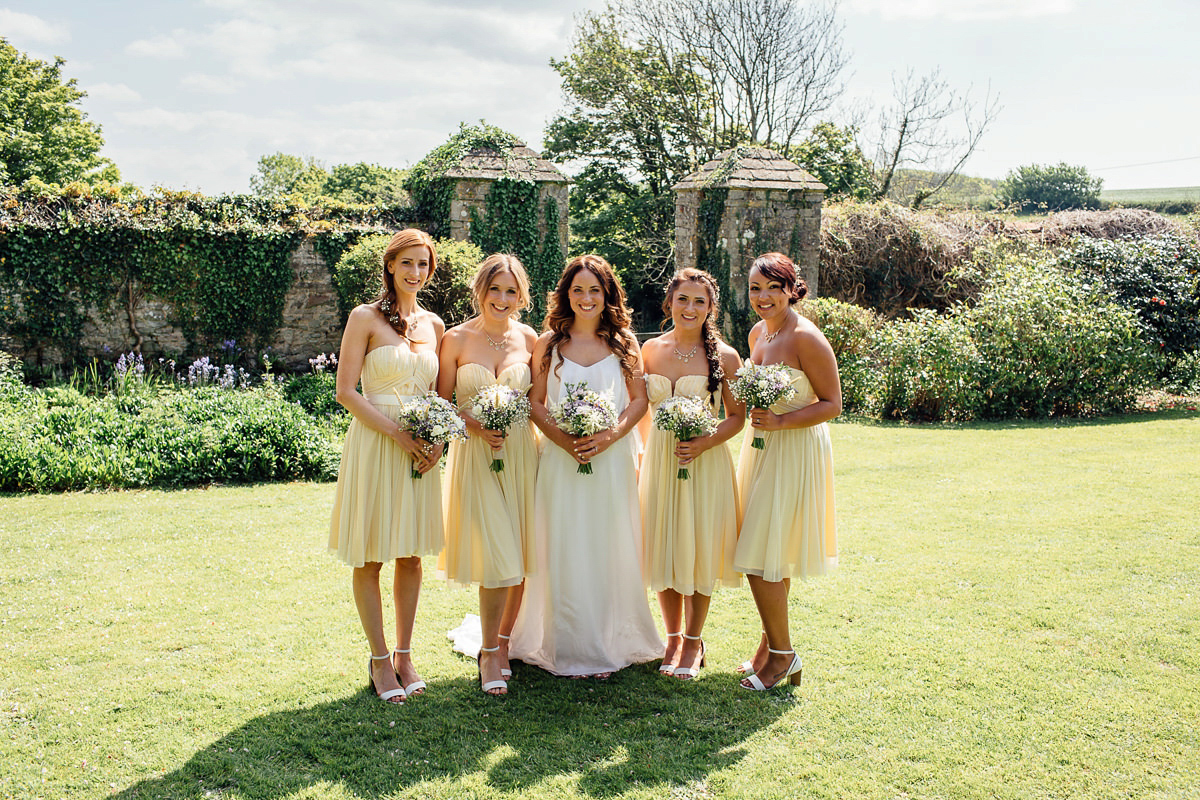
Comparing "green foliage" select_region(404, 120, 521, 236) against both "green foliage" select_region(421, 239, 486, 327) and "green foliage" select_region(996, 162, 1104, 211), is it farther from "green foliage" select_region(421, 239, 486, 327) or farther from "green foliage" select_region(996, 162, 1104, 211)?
"green foliage" select_region(996, 162, 1104, 211)

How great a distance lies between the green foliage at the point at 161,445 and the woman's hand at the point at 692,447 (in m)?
5.41

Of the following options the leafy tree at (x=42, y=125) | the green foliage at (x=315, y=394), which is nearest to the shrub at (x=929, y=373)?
the green foliage at (x=315, y=394)

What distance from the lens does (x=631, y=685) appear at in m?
3.93

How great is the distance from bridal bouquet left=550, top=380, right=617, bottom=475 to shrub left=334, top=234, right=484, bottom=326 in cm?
705

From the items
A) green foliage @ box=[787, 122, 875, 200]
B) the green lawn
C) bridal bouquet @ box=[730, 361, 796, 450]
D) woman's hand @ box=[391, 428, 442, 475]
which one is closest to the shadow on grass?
the green lawn

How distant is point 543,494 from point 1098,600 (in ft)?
11.9

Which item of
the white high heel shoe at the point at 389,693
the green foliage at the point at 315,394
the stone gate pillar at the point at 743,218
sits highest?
the stone gate pillar at the point at 743,218

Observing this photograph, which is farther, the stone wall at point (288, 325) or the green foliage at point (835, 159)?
the green foliage at point (835, 159)

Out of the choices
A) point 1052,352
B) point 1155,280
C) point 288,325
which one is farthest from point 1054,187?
point 288,325

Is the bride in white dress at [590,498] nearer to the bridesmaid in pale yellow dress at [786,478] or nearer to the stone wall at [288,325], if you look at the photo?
the bridesmaid in pale yellow dress at [786,478]

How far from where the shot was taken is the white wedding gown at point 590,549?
156 inches

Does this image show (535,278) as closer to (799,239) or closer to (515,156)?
(515,156)

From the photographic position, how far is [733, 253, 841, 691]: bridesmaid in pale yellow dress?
12.5 ft

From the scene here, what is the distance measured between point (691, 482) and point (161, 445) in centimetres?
644
